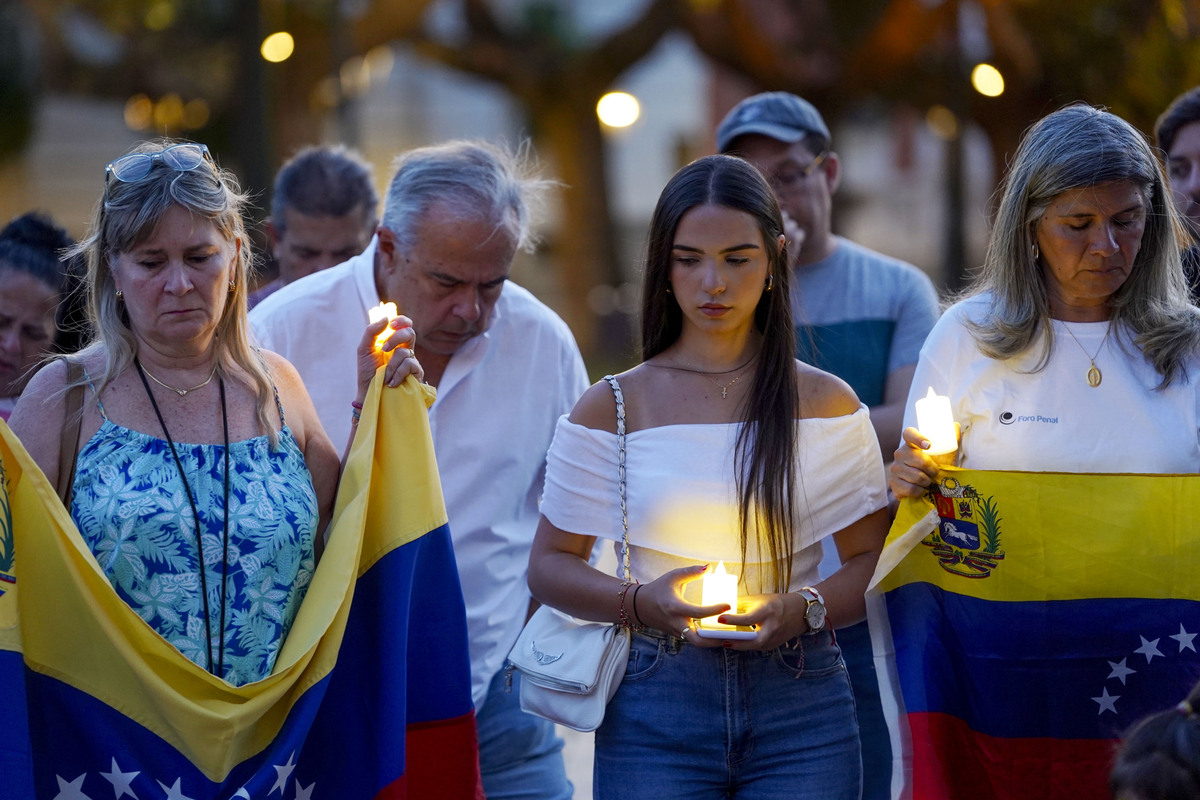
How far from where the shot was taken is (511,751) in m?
4.00

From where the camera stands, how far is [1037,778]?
10.4 feet

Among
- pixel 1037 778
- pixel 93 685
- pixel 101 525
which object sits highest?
pixel 101 525

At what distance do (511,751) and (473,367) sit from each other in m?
1.10

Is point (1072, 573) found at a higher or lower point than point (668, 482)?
lower

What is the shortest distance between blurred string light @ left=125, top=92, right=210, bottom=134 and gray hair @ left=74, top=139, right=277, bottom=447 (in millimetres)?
14823

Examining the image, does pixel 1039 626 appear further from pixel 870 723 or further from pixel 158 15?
pixel 158 15

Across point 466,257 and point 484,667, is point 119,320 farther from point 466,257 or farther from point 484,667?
point 484,667

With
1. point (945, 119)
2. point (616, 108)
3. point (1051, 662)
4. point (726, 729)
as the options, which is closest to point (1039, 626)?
point (1051, 662)

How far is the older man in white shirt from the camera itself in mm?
3949

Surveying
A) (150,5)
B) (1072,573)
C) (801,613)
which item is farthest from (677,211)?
(150,5)

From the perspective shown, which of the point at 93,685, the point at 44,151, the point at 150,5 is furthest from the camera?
the point at 44,151

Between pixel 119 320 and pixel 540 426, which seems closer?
pixel 119 320

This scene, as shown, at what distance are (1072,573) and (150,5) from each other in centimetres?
1645

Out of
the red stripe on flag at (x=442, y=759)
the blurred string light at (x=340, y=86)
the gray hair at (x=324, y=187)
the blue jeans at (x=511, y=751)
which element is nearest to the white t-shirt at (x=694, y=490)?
the red stripe on flag at (x=442, y=759)
